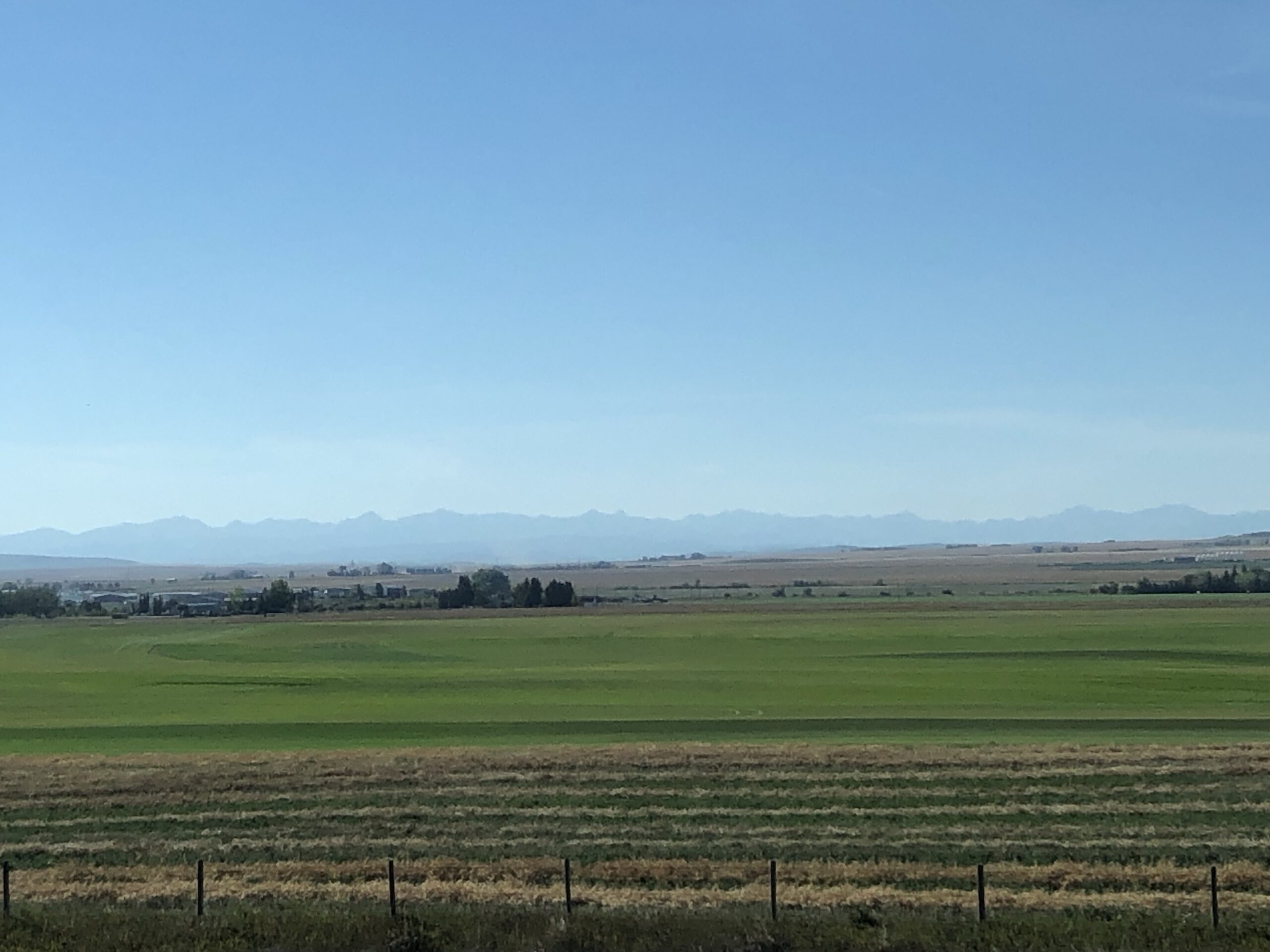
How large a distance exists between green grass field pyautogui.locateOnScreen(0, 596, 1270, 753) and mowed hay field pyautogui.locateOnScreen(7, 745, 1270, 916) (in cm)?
531

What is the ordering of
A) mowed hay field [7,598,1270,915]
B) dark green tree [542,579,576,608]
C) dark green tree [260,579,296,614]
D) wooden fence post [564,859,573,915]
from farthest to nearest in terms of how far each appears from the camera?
dark green tree [542,579,576,608], dark green tree [260,579,296,614], mowed hay field [7,598,1270,915], wooden fence post [564,859,573,915]

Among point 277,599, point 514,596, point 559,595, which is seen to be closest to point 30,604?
point 277,599

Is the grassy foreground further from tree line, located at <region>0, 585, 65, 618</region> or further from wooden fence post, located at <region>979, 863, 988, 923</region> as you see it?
tree line, located at <region>0, 585, 65, 618</region>

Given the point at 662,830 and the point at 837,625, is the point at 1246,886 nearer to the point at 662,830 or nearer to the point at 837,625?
the point at 662,830

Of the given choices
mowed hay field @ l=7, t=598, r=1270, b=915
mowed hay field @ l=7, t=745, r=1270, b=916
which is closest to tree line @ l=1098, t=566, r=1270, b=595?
mowed hay field @ l=7, t=598, r=1270, b=915

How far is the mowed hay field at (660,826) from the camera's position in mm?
19125

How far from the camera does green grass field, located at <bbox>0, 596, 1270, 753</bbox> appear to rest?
38.1 metres

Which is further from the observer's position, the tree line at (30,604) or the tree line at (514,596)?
the tree line at (514,596)

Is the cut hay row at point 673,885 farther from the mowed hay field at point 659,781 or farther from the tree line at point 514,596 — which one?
the tree line at point 514,596

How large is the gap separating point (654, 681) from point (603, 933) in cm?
3810

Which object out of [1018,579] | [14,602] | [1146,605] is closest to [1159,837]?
[1146,605]

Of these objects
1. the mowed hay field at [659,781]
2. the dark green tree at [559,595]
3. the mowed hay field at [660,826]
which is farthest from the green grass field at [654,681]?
the dark green tree at [559,595]

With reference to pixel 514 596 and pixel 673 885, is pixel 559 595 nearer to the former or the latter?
pixel 514 596

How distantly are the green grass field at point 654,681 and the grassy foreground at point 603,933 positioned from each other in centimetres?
1956
